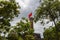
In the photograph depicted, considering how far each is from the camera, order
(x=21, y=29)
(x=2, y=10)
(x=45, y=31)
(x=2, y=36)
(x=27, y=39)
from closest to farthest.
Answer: (x=2, y=10), (x=2, y=36), (x=21, y=29), (x=27, y=39), (x=45, y=31)

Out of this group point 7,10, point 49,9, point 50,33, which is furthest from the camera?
point 50,33

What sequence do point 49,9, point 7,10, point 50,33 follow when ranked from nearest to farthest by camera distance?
point 7,10, point 49,9, point 50,33

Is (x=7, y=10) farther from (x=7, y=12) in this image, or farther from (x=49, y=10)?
(x=49, y=10)

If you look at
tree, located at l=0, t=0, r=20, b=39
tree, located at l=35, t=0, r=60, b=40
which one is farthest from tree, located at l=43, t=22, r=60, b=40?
tree, located at l=0, t=0, r=20, b=39

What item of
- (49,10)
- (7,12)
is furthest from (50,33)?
(7,12)

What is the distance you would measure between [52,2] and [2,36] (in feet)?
28.7

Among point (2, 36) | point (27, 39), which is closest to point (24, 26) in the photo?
point (27, 39)

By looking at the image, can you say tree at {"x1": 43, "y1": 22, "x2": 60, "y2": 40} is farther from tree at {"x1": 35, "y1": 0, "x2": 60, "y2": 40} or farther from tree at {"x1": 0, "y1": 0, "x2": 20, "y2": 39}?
tree at {"x1": 0, "y1": 0, "x2": 20, "y2": 39}

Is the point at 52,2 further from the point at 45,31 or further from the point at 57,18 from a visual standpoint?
the point at 45,31

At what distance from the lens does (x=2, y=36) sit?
2644 centimetres

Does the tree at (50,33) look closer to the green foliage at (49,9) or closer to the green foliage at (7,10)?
the green foliage at (49,9)

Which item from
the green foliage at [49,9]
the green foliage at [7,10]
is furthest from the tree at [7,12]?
the green foliage at [49,9]

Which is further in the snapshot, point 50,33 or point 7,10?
point 50,33

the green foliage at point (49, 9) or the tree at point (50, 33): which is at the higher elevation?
the green foliage at point (49, 9)
